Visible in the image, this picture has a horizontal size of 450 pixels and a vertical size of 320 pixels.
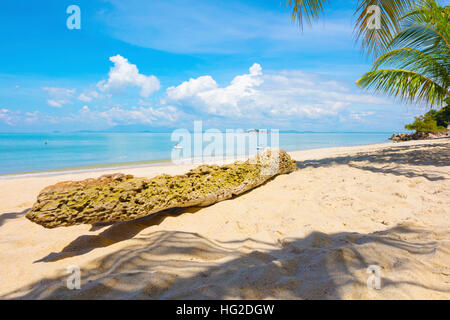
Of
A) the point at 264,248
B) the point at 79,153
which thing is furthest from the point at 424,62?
the point at 79,153

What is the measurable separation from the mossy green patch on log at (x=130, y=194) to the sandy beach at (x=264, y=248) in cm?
25

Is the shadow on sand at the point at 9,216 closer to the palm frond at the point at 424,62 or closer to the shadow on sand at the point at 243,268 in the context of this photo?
the shadow on sand at the point at 243,268

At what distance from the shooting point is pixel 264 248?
7.45ft

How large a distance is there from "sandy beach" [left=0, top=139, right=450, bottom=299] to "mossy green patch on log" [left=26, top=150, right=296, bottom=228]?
0.25m

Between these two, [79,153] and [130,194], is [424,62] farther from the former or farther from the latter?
[79,153]

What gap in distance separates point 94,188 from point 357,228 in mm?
3155

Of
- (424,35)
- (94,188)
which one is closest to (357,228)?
(94,188)

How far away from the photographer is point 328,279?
155 cm

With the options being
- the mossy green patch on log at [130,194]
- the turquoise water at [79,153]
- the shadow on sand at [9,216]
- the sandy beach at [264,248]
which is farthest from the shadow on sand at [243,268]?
the turquoise water at [79,153]

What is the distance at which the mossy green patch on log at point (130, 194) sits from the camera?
2418 millimetres

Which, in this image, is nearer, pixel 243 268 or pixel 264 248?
pixel 243 268

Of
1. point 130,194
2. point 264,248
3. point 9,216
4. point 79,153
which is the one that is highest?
point 79,153

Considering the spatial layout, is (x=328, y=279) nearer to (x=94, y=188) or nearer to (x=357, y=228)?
(x=357, y=228)

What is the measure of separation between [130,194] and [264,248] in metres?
1.73
